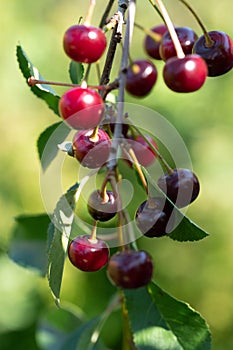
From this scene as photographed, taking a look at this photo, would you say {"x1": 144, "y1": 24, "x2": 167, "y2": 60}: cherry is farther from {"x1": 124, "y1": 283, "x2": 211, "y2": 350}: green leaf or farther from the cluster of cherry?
{"x1": 124, "y1": 283, "x2": 211, "y2": 350}: green leaf

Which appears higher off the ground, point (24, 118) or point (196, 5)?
point (196, 5)

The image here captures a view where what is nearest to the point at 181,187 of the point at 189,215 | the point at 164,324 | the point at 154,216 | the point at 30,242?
the point at 154,216

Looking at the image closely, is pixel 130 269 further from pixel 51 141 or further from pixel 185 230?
pixel 51 141

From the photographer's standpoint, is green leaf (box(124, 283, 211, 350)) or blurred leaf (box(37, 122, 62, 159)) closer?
green leaf (box(124, 283, 211, 350))

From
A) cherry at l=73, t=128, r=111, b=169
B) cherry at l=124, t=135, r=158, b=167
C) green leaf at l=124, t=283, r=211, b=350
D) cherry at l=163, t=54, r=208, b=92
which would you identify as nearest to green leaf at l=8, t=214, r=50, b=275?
green leaf at l=124, t=283, r=211, b=350

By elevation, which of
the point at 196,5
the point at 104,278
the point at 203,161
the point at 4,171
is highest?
the point at 196,5

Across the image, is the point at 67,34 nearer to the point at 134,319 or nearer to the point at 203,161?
the point at 134,319

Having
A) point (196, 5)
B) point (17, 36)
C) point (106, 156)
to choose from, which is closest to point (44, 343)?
point (106, 156)
